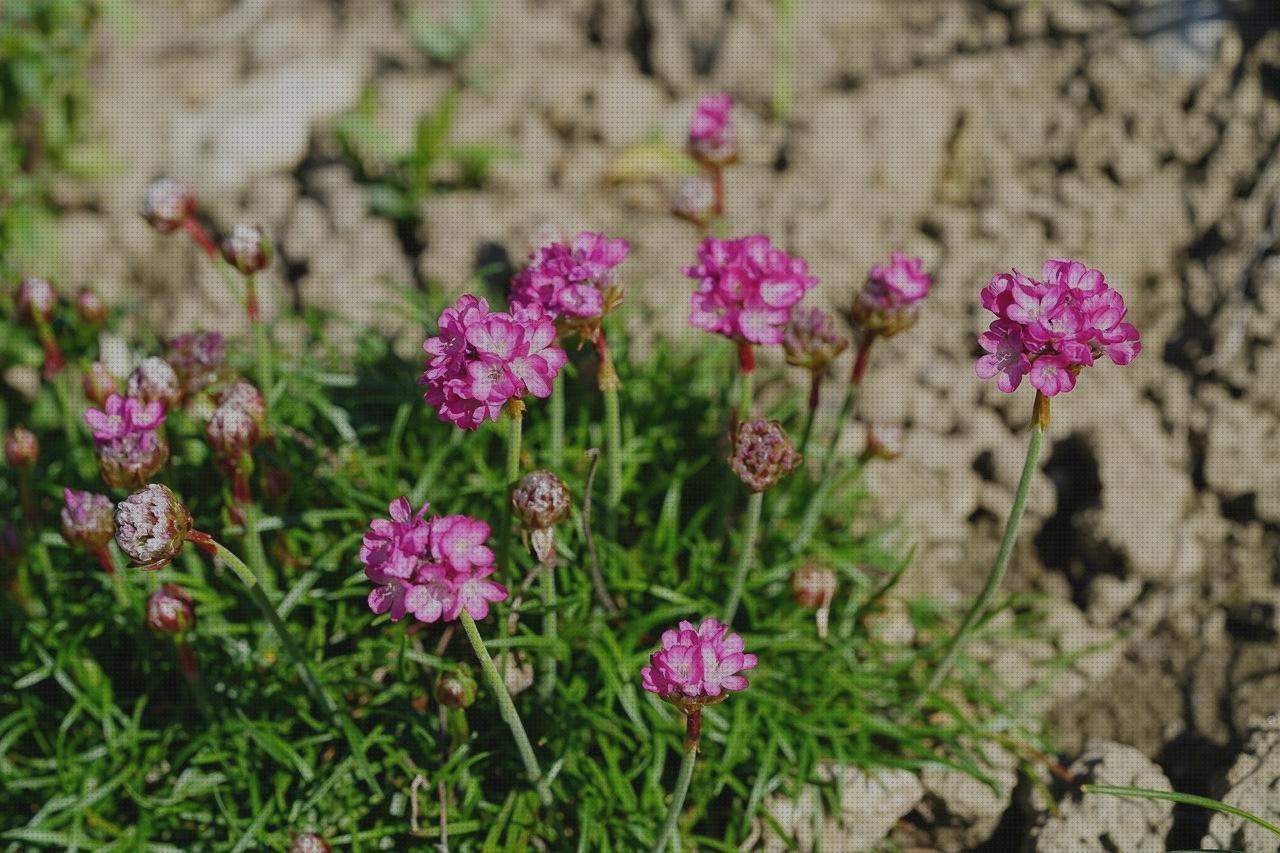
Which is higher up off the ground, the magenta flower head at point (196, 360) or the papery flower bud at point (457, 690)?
the magenta flower head at point (196, 360)

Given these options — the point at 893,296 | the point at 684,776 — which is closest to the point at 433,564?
the point at 684,776

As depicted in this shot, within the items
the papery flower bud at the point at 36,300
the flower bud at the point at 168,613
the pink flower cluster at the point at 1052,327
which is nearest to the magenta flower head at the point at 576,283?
the pink flower cluster at the point at 1052,327

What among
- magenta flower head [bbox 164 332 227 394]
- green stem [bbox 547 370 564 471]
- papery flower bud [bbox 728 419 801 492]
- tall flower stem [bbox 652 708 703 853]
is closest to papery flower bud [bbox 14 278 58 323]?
magenta flower head [bbox 164 332 227 394]

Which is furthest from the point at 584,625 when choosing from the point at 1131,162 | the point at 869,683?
the point at 1131,162

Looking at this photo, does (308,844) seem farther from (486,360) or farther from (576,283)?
(576,283)

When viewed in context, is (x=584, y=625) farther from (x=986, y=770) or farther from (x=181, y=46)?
(x=181, y=46)

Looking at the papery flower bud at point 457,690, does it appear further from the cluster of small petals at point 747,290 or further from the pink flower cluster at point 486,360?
the cluster of small petals at point 747,290
